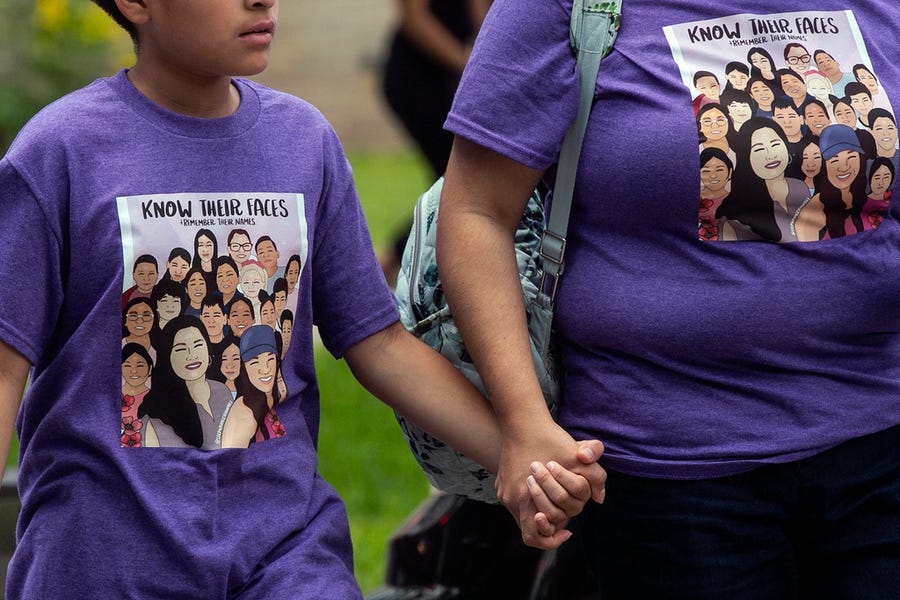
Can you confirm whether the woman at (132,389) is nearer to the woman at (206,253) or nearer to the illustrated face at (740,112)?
the woman at (206,253)

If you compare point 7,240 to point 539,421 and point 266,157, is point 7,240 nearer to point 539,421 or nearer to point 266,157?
point 266,157

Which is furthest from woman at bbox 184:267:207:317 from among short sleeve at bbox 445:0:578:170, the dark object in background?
the dark object in background

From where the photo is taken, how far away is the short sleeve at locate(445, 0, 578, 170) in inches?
83.0

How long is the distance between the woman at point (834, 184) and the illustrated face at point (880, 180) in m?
0.02

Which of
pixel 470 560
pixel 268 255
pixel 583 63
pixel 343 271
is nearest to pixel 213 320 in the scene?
pixel 268 255

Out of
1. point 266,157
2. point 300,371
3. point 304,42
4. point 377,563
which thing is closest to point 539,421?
point 300,371

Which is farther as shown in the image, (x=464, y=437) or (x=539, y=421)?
(x=464, y=437)

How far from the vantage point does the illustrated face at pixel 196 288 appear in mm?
2066

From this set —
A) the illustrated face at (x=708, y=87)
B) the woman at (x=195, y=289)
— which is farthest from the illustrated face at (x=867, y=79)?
the woman at (x=195, y=289)

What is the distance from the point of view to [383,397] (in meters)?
2.33

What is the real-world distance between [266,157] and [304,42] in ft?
46.7

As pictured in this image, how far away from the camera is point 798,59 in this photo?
213 centimetres

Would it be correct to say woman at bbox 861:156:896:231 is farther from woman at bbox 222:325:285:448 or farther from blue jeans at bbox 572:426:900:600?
woman at bbox 222:325:285:448

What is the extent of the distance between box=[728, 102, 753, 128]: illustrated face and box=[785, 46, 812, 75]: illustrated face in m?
0.11
